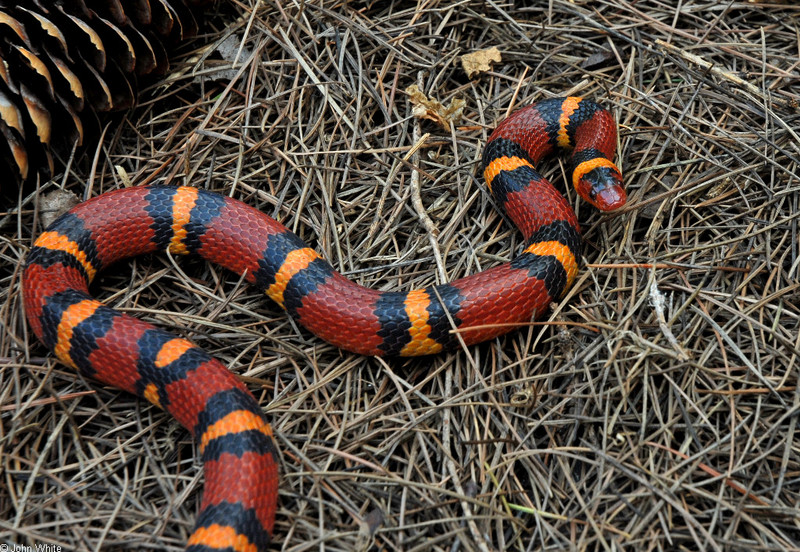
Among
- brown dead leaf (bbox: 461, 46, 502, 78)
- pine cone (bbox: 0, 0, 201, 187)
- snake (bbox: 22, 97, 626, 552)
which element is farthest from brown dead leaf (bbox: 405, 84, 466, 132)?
pine cone (bbox: 0, 0, 201, 187)

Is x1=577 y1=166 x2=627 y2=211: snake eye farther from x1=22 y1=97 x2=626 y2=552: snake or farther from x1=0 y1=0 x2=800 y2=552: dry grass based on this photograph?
x1=0 y1=0 x2=800 y2=552: dry grass

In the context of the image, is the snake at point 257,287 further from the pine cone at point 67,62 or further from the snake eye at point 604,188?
the pine cone at point 67,62

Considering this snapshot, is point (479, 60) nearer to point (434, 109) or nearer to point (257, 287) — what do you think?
point (434, 109)

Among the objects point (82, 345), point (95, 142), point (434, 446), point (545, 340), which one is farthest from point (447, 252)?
point (95, 142)

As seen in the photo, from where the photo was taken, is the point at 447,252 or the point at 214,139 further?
the point at 214,139

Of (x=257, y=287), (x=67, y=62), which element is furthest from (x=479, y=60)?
(x=67, y=62)

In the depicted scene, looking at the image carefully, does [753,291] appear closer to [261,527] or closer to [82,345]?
[261,527]

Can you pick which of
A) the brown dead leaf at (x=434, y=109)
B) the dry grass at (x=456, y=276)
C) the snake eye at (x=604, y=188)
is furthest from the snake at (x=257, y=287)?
the brown dead leaf at (x=434, y=109)
